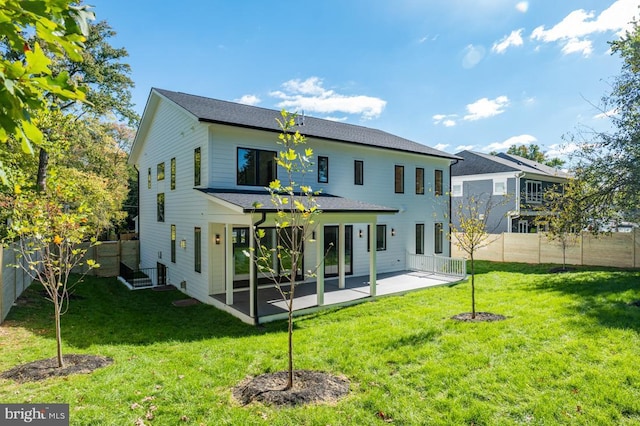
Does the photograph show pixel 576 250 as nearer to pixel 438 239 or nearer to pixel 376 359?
pixel 438 239

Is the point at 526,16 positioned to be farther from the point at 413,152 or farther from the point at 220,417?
the point at 220,417

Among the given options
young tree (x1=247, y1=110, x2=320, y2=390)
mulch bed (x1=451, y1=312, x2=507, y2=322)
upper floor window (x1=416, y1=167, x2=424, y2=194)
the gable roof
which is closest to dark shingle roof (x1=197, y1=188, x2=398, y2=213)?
young tree (x1=247, y1=110, x2=320, y2=390)

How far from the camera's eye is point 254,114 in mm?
14367

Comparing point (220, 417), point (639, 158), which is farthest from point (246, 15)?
point (639, 158)

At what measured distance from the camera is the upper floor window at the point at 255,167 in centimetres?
1206

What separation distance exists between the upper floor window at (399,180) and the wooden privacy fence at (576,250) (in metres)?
4.01

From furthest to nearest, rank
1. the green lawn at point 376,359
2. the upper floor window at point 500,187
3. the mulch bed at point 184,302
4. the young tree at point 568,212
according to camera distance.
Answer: the upper floor window at point 500,187 < the young tree at point 568,212 < the mulch bed at point 184,302 < the green lawn at point 376,359

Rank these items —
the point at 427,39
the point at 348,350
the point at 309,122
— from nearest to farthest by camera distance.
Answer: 1. the point at 348,350
2. the point at 427,39
3. the point at 309,122

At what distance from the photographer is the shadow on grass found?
26.4 feet

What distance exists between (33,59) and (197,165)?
35.5 ft

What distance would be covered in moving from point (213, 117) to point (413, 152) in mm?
9187

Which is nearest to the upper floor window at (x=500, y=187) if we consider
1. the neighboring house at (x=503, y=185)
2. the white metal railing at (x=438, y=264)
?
the neighboring house at (x=503, y=185)

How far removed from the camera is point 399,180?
54.3ft

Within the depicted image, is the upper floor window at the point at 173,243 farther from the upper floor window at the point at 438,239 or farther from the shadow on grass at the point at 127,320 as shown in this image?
the upper floor window at the point at 438,239
